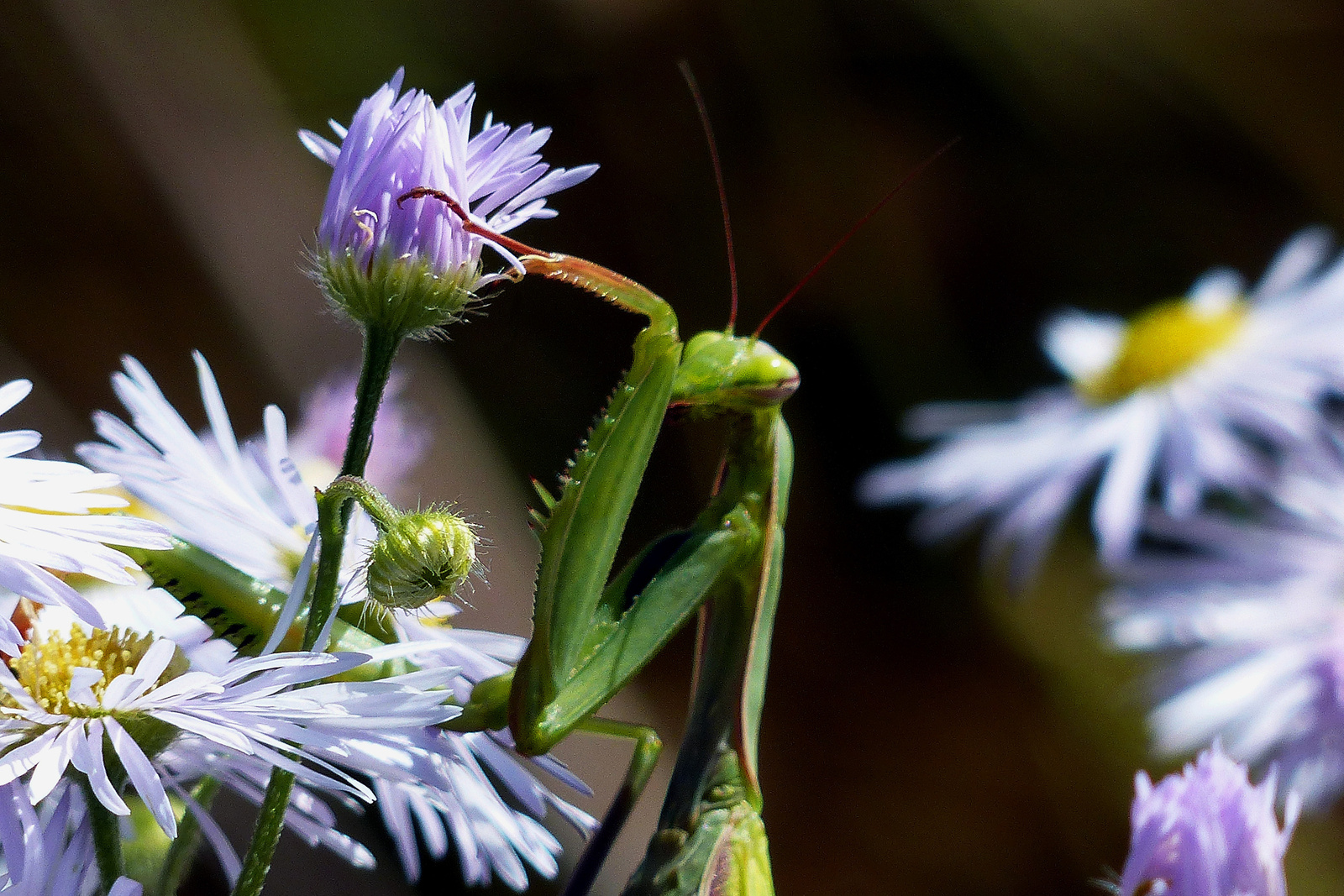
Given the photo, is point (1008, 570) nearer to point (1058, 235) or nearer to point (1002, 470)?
point (1002, 470)

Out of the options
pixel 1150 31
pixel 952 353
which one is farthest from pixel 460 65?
pixel 1150 31

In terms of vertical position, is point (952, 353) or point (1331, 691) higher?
point (952, 353)

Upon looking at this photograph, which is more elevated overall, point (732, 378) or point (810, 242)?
point (810, 242)

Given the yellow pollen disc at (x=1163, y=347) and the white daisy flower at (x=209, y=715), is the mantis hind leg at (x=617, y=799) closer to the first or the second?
the white daisy flower at (x=209, y=715)

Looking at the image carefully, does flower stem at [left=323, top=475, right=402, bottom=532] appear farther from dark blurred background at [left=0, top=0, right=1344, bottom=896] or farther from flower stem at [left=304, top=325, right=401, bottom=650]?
dark blurred background at [left=0, top=0, right=1344, bottom=896]

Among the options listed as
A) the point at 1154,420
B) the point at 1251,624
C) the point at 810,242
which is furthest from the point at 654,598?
the point at 810,242

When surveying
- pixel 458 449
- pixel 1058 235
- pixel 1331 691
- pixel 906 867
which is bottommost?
pixel 906 867

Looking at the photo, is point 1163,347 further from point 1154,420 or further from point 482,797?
point 482,797

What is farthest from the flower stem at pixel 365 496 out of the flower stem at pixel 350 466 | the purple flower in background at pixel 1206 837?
the purple flower in background at pixel 1206 837
